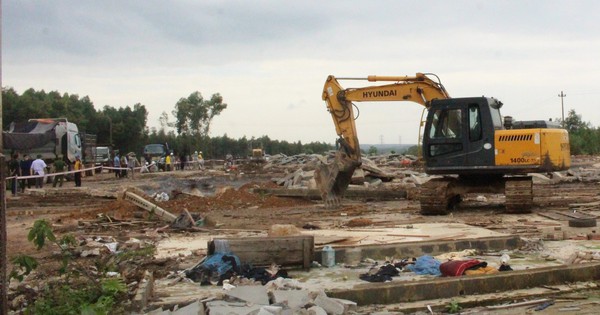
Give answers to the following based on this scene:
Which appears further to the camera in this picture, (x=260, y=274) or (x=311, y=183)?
(x=311, y=183)

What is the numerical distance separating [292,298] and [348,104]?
12607 mm

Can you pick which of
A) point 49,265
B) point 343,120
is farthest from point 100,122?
→ point 49,265

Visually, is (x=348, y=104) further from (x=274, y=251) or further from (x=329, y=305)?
(x=329, y=305)

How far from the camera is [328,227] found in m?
14.6

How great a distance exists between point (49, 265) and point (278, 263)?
3.51 metres

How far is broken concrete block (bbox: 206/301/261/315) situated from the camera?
6.50 meters

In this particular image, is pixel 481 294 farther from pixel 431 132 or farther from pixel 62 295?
pixel 431 132

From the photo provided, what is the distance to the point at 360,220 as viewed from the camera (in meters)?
15.3

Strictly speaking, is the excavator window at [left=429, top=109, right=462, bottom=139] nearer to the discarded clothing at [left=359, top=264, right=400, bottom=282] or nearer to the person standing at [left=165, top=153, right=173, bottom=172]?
the discarded clothing at [left=359, top=264, right=400, bottom=282]

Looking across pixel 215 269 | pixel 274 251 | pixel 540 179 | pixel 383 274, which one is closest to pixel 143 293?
pixel 215 269

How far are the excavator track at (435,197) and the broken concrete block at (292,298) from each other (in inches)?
398

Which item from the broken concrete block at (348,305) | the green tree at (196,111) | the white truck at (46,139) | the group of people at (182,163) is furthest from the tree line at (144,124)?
the broken concrete block at (348,305)

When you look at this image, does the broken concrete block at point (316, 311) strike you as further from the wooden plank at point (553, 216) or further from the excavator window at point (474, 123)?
the excavator window at point (474, 123)

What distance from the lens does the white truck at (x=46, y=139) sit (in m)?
31.8
